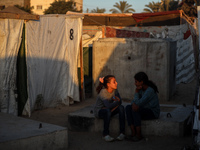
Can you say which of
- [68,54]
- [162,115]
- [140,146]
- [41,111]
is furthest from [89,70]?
[140,146]

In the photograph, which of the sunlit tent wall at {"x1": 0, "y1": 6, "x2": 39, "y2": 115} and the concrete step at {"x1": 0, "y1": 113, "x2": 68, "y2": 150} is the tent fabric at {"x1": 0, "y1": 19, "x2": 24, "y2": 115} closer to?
A: the sunlit tent wall at {"x1": 0, "y1": 6, "x2": 39, "y2": 115}

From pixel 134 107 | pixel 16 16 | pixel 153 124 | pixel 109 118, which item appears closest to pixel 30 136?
pixel 109 118

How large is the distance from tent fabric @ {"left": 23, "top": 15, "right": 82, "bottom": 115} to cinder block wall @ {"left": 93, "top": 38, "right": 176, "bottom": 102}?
844 mm

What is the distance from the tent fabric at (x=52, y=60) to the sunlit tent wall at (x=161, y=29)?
4288 millimetres

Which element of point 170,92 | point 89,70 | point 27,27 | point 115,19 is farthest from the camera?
point 115,19

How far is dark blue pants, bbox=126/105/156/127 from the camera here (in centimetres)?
529

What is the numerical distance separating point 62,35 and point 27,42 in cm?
125

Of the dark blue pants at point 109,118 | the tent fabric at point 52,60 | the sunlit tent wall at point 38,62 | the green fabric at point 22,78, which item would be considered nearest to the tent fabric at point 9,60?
the sunlit tent wall at point 38,62

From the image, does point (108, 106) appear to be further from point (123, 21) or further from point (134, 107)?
point (123, 21)

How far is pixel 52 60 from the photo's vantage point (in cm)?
833

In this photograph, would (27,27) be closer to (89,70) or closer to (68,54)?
(68,54)

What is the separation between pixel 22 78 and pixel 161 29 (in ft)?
30.3

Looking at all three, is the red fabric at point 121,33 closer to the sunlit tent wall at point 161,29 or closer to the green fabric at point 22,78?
the sunlit tent wall at point 161,29

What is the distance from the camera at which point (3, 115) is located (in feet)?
19.1
